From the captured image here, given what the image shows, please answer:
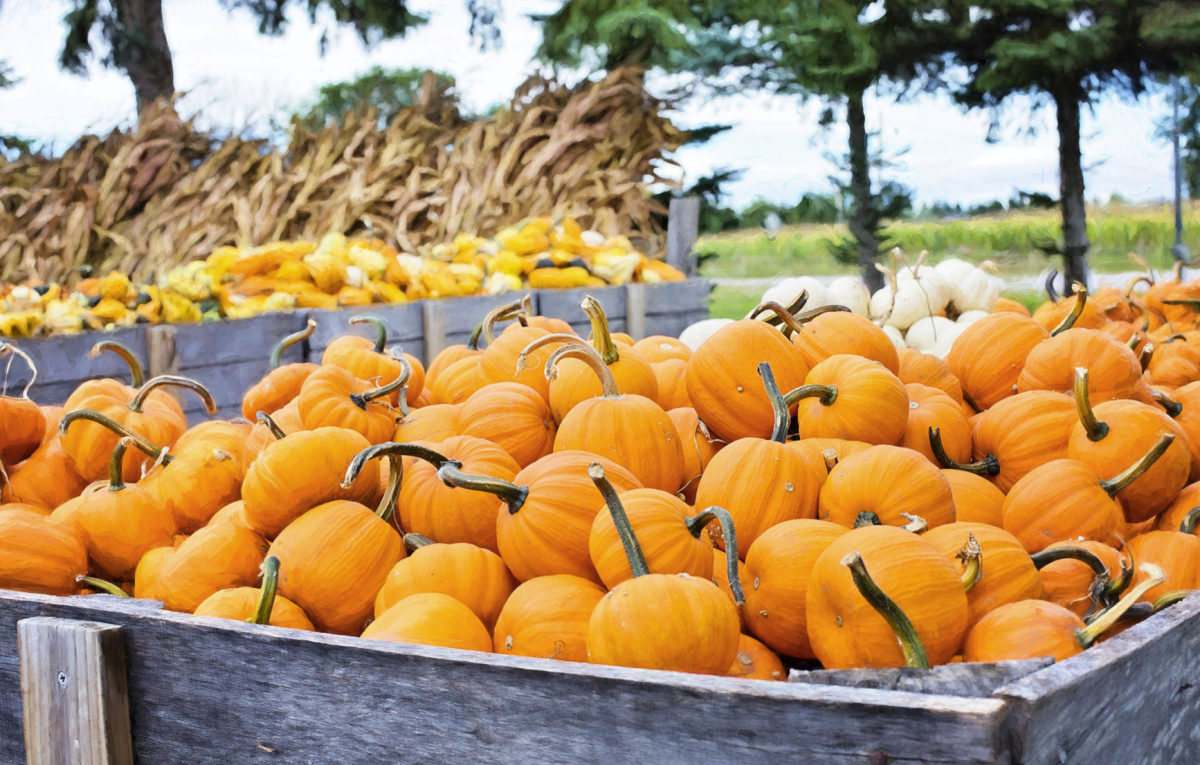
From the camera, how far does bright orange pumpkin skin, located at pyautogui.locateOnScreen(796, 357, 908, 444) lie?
1750 mm

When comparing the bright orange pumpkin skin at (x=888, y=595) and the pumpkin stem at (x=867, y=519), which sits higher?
the pumpkin stem at (x=867, y=519)

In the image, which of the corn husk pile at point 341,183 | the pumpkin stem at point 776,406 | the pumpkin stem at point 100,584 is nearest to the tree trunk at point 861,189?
the corn husk pile at point 341,183

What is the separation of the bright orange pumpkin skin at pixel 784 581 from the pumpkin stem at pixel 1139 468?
57 centimetres

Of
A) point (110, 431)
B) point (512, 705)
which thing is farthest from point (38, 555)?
point (512, 705)

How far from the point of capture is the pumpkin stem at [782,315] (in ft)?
6.76

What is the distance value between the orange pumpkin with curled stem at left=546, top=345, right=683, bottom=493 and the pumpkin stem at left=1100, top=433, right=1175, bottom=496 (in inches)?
29.4

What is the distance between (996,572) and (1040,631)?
0.51ft

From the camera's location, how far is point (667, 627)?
1.16 metres

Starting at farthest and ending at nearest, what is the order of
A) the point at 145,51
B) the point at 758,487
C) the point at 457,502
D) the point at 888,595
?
the point at 145,51
the point at 457,502
the point at 758,487
the point at 888,595

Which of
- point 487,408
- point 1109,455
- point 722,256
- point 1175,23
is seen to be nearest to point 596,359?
point 487,408

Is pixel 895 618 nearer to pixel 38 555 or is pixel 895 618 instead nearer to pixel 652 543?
pixel 652 543

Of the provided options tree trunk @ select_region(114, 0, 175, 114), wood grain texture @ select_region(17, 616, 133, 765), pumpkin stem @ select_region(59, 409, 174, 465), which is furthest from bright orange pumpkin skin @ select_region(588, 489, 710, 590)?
tree trunk @ select_region(114, 0, 175, 114)

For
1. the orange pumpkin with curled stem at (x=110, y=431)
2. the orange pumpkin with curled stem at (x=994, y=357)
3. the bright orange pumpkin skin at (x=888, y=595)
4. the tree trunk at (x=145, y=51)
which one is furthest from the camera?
the tree trunk at (x=145, y=51)

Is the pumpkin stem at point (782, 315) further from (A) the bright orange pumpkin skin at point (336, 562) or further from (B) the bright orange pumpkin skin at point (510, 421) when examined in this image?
(A) the bright orange pumpkin skin at point (336, 562)
